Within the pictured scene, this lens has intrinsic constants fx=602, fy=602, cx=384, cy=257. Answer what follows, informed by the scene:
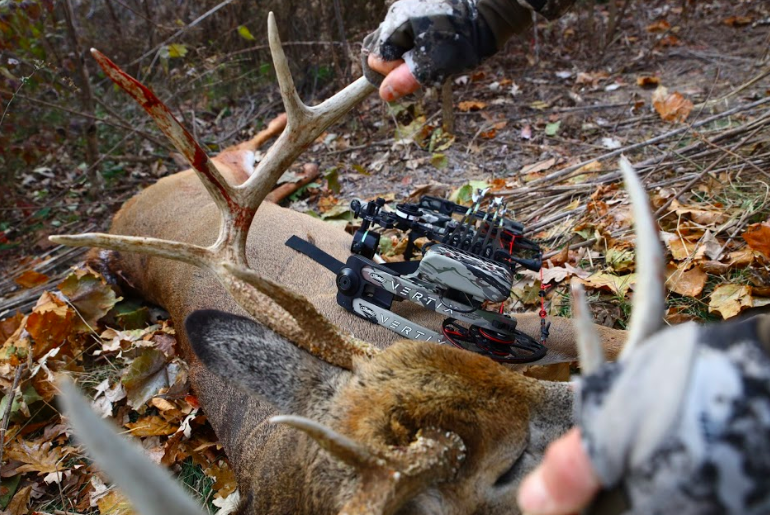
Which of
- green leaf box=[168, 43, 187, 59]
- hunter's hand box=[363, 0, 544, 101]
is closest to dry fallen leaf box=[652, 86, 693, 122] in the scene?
hunter's hand box=[363, 0, 544, 101]

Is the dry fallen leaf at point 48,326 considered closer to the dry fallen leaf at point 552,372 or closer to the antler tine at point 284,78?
the antler tine at point 284,78

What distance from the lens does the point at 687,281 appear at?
316 centimetres

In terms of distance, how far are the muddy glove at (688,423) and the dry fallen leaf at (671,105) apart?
488 cm

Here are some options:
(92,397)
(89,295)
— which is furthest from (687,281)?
(89,295)

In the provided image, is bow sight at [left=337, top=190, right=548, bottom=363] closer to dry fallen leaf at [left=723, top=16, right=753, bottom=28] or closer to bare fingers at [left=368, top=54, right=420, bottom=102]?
bare fingers at [left=368, top=54, right=420, bottom=102]

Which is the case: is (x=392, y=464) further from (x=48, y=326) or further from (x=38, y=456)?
(x=48, y=326)

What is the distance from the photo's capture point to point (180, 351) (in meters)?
A: 3.85

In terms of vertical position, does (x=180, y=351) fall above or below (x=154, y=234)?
below

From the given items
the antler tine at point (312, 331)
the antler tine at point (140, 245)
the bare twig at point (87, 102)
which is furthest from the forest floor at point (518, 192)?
the antler tine at point (140, 245)

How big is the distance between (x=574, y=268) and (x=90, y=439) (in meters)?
3.30

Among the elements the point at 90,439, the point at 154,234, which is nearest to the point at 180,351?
the point at 154,234

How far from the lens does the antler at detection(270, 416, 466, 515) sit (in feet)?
5.04

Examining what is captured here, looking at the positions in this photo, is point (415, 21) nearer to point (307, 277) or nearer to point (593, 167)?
point (307, 277)

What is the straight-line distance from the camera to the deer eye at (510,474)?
6.23 feet
